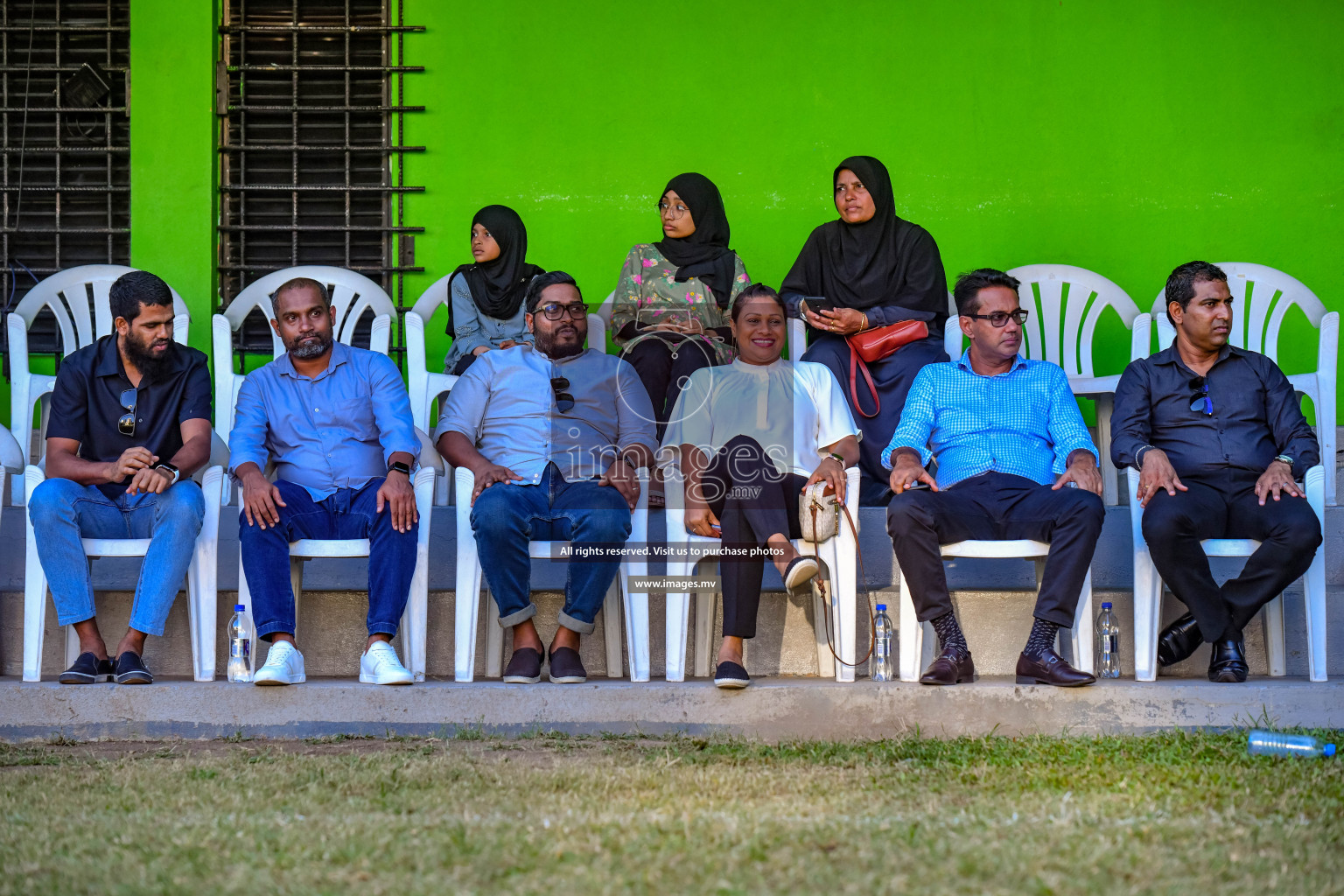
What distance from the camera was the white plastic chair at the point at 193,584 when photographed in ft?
13.3

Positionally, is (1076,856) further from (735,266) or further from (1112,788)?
(735,266)

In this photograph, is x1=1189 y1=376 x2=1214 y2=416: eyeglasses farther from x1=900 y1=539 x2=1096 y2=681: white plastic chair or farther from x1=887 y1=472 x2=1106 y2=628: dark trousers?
x1=900 y1=539 x2=1096 y2=681: white plastic chair

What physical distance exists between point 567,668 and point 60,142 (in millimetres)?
3795

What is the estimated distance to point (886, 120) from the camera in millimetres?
6121

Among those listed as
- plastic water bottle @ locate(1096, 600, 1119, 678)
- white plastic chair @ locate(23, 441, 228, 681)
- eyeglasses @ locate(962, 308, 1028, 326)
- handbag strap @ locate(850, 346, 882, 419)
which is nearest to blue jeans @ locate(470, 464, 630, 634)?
white plastic chair @ locate(23, 441, 228, 681)

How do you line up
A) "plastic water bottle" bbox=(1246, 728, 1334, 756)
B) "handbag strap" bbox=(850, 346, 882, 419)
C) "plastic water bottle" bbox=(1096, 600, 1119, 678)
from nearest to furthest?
"plastic water bottle" bbox=(1246, 728, 1334, 756) < "plastic water bottle" bbox=(1096, 600, 1119, 678) < "handbag strap" bbox=(850, 346, 882, 419)

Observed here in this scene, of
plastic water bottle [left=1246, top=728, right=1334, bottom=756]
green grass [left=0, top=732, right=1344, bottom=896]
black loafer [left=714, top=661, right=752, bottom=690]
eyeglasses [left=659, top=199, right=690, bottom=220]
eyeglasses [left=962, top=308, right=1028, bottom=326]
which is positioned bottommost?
green grass [left=0, top=732, right=1344, bottom=896]

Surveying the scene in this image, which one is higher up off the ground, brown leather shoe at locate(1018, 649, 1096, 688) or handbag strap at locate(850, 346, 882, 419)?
handbag strap at locate(850, 346, 882, 419)

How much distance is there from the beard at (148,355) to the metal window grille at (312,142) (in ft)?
5.30

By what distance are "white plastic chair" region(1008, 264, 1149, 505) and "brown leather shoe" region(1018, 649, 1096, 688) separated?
5.32 ft

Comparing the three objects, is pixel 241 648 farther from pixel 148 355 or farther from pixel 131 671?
pixel 148 355

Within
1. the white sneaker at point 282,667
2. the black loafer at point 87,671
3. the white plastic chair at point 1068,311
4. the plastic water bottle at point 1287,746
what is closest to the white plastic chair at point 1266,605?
the plastic water bottle at point 1287,746

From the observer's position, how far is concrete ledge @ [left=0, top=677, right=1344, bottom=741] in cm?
383

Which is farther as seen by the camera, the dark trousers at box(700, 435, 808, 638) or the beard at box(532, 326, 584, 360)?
the beard at box(532, 326, 584, 360)
